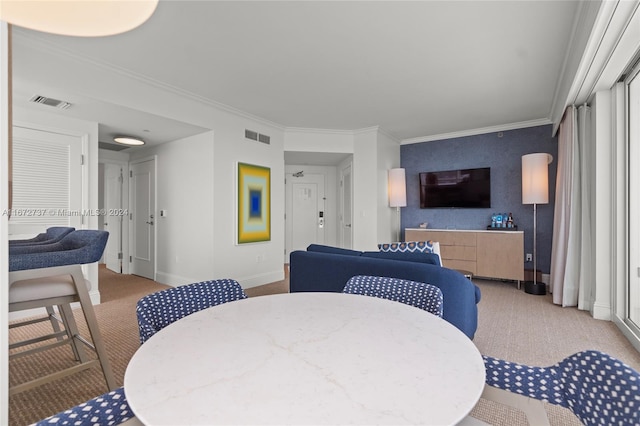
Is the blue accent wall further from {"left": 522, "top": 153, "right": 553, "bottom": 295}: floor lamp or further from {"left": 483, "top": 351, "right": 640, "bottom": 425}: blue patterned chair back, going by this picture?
{"left": 483, "top": 351, "right": 640, "bottom": 425}: blue patterned chair back

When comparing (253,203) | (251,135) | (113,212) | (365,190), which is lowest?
(113,212)

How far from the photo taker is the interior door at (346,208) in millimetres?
5883

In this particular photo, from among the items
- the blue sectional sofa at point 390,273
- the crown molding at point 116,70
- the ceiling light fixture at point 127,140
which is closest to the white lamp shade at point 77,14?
the blue sectional sofa at point 390,273

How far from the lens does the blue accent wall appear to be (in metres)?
4.87

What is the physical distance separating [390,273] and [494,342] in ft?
3.89

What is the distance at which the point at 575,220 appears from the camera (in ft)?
11.8

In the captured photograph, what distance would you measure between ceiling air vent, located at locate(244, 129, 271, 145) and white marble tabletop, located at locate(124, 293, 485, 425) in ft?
12.9

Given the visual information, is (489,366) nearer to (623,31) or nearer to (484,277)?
(623,31)

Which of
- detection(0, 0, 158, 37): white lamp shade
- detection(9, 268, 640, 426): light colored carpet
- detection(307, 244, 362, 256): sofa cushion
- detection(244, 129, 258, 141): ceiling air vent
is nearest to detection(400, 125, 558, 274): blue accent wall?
detection(9, 268, 640, 426): light colored carpet

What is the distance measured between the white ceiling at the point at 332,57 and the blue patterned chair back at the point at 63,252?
1.68 metres

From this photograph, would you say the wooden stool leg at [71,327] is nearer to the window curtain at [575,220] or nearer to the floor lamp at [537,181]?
the window curtain at [575,220]

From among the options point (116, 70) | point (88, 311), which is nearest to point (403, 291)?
point (88, 311)

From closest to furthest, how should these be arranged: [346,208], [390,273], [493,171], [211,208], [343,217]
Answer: [390,273] → [211,208] → [493,171] → [346,208] → [343,217]

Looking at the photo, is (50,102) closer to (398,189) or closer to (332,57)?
(332,57)
